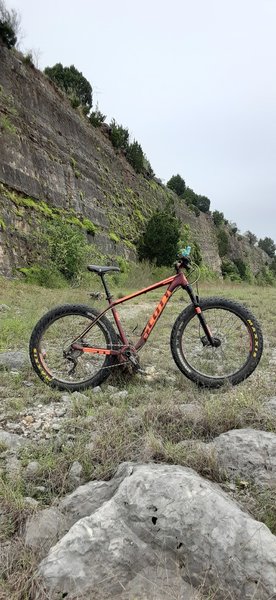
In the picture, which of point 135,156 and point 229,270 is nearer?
point 135,156

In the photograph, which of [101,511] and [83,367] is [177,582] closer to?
[101,511]

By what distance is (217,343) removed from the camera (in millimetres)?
3654

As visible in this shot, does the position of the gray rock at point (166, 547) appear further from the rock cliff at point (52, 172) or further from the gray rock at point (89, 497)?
the rock cliff at point (52, 172)

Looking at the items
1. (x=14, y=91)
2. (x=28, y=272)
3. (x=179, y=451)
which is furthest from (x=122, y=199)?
(x=179, y=451)

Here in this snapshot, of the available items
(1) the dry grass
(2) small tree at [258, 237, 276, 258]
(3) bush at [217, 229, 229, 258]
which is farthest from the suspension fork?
(2) small tree at [258, 237, 276, 258]

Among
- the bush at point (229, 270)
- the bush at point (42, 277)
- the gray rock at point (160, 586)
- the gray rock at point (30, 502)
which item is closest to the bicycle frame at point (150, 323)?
the gray rock at point (30, 502)

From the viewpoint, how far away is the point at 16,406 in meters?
3.05

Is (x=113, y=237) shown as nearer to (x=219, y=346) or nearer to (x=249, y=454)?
(x=219, y=346)

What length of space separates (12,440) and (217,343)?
197cm

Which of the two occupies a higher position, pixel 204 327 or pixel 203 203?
pixel 203 203

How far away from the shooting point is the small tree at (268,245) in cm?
9229

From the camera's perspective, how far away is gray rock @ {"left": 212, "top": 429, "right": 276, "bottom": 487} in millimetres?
2061

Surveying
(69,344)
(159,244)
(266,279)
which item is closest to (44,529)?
(69,344)

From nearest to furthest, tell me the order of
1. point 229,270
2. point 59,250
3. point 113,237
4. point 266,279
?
point 59,250 < point 113,237 < point 229,270 < point 266,279
